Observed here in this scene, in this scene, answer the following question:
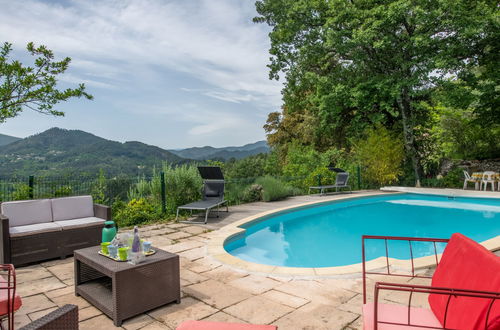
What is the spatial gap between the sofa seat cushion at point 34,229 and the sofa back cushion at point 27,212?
11 cm

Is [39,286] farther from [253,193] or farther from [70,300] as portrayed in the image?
[253,193]

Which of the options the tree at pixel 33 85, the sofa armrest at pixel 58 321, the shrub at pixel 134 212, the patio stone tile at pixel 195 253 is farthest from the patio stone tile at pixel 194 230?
the sofa armrest at pixel 58 321

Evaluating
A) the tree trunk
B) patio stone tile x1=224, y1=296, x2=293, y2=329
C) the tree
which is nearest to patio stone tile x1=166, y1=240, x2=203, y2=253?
patio stone tile x1=224, y1=296, x2=293, y2=329

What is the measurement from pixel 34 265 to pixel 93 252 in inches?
70.0

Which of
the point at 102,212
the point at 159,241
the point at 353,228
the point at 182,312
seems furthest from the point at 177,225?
the point at 353,228

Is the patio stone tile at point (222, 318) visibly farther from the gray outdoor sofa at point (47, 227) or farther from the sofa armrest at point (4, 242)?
the sofa armrest at point (4, 242)

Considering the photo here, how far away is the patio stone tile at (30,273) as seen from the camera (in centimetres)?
367

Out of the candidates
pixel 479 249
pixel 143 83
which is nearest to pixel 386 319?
pixel 479 249

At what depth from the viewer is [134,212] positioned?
7.00 m

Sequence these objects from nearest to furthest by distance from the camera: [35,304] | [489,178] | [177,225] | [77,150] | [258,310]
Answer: [258,310]
[35,304]
[177,225]
[489,178]
[77,150]

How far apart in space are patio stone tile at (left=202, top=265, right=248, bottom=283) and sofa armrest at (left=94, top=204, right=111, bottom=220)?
6.94ft

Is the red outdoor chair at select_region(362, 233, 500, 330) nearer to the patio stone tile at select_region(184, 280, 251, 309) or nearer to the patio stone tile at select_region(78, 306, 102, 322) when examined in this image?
the patio stone tile at select_region(184, 280, 251, 309)

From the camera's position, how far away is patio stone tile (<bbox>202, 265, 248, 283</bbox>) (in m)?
3.58

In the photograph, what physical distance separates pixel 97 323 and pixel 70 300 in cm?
65
